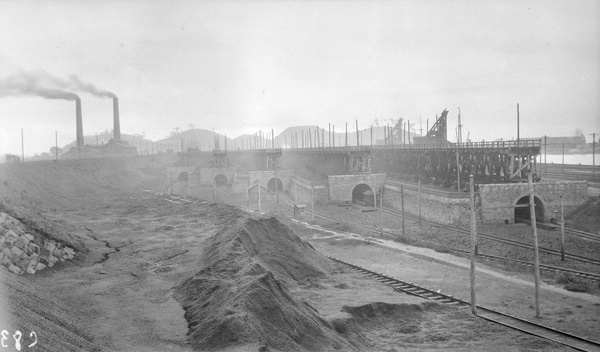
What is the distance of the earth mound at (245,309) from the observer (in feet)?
32.1

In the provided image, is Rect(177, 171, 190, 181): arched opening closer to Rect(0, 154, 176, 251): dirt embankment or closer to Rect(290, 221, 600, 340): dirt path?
Rect(0, 154, 176, 251): dirt embankment

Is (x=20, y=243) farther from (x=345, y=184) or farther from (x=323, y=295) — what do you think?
(x=345, y=184)

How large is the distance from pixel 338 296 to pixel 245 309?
5.36 metres

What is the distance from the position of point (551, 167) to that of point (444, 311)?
141 ft

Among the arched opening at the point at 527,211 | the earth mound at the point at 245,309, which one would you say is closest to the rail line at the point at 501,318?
the earth mound at the point at 245,309

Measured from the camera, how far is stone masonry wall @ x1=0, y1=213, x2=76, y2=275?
48.8 ft

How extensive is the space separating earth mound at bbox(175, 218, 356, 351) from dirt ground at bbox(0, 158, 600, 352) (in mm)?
336

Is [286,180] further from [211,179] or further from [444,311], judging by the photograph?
[444,311]

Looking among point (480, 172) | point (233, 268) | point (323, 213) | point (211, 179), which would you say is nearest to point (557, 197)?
point (480, 172)

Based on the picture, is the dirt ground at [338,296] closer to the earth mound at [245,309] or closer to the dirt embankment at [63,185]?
the earth mound at [245,309]

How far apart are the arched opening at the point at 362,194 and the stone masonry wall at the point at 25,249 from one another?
28.1 meters

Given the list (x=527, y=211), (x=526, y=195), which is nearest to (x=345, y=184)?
(x=527, y=211)

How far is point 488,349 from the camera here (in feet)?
38.1

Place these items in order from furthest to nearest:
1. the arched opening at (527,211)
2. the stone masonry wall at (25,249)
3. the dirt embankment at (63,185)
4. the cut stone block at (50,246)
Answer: the arched opening at (527,211)
the dirt embankment at (63,185)
the cut stone block at (50,246)
the stone masonry wall at (25,249)
